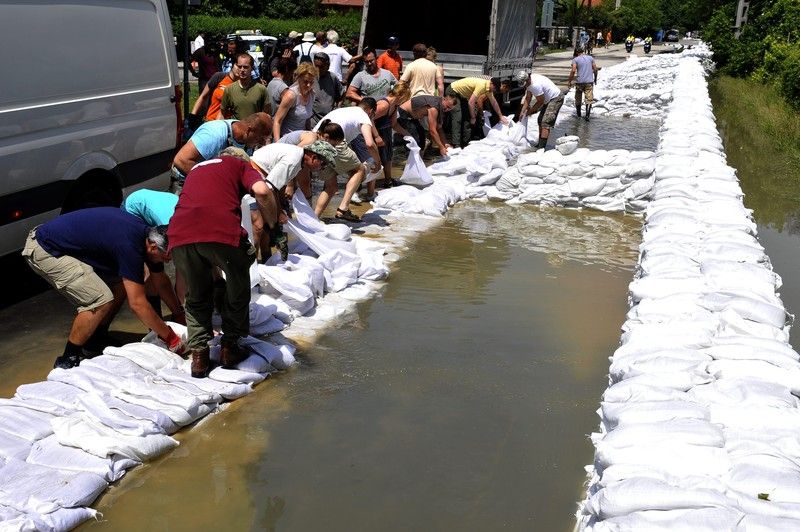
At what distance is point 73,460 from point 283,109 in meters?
5.22

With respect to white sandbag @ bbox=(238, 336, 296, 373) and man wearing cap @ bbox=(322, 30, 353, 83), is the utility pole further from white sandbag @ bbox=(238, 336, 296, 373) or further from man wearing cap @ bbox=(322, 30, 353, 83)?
white sandbag @ bbox=(238, 336, 296, 373)

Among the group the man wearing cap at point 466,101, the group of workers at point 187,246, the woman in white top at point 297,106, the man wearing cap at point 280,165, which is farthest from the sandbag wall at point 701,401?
the man wearing cap at point 466,101

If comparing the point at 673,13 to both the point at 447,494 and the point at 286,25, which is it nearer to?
the point at 286,25

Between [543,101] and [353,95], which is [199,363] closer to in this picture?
[353,95]

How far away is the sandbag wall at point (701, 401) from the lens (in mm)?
2752

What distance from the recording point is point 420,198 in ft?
28.6

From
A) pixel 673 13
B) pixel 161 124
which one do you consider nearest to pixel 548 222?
pixel 161 124

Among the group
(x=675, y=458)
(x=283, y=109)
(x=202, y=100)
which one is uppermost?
(x=283, y=109)

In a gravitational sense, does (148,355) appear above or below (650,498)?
below

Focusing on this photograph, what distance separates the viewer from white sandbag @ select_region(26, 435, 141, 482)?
11.5ft

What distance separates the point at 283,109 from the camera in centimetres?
826

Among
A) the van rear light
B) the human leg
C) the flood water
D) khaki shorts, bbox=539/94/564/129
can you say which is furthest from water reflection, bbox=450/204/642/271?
khaki shorts, bbox=539/94/564/129

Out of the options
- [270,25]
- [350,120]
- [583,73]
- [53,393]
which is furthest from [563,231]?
[270,25]

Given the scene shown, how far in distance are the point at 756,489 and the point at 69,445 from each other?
2.62 m
